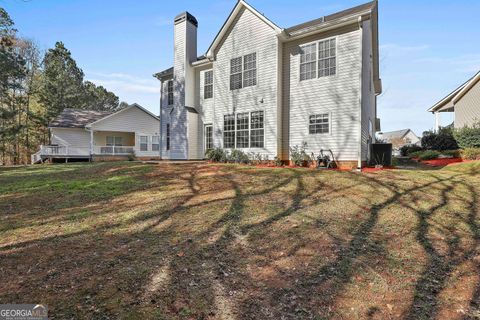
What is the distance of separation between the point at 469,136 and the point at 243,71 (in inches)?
592

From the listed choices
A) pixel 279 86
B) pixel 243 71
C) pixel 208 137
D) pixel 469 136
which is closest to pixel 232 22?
pixel 243 71

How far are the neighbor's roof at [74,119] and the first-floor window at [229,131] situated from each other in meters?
18.9

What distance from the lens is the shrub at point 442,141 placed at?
761 inches

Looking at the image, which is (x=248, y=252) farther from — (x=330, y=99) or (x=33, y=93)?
(x=33, y=93)

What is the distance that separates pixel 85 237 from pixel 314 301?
3.83m

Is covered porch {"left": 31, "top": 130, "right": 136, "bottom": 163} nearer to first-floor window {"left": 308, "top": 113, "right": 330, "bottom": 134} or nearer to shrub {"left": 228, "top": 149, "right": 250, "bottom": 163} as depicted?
shrub {"left": 228, "top": 149, "right": 250, "bottom": 163}

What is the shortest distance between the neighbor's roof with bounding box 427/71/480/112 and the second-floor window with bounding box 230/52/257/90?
1664 cm

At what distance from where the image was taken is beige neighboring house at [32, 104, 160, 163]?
26.3 m

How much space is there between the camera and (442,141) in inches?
778

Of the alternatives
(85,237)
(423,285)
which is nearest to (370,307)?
(423,285)

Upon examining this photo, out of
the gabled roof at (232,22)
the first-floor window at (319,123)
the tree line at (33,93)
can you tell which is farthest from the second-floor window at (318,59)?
the tree line at (33,93)

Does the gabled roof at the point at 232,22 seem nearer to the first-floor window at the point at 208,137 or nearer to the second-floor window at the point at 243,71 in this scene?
the second-floor window at the point at 243,71

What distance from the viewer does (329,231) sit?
4.83m

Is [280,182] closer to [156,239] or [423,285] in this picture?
[156,239]
